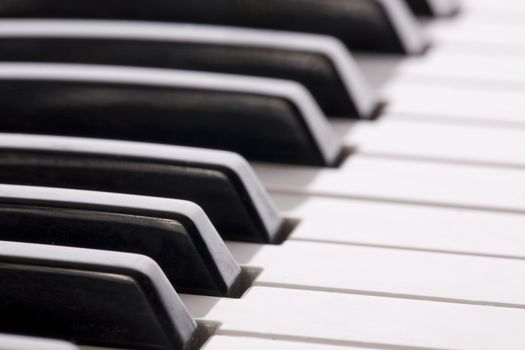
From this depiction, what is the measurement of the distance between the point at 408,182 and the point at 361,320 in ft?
1.14

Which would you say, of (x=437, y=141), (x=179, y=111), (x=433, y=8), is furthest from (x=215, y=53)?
(x=433, y=8)

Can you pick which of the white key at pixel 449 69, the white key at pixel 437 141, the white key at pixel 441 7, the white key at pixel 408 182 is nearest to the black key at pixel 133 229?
the white key at pixel 408 182

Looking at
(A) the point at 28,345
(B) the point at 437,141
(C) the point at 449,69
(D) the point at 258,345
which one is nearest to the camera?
(A) the point at 28,345

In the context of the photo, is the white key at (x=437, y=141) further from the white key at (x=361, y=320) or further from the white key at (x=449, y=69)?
the white key at (x=361, y=320)

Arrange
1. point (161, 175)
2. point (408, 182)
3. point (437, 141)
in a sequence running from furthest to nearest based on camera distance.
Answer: point (437, 141) < point (408, 182) < point (161, 175)

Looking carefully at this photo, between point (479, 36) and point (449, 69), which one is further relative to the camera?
point (479, 36)

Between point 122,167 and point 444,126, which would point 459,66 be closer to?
point 444,126

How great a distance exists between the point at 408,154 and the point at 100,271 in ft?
1.81

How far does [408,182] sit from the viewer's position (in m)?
1.45

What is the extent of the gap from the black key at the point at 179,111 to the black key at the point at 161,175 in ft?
0.55

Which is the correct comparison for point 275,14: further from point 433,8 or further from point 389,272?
point 389,272

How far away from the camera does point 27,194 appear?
123 cm

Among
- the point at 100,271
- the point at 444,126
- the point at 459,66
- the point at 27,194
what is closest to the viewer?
the point at 100,271

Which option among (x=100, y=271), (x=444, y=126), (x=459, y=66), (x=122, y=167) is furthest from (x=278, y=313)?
(x=459, y=66)
